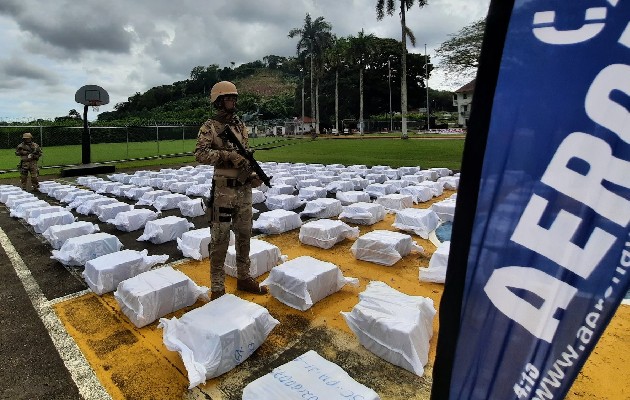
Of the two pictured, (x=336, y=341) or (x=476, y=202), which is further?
(x=336, y=341)

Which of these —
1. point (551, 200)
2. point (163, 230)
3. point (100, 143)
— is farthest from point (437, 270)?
point (100, 143)

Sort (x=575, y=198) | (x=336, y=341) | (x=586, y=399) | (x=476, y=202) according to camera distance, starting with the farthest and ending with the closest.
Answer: (x=336, y=341) < (x=586, y=399) < (x=476, y=202) < (x=575, y=198)

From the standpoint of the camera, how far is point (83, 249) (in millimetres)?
5742

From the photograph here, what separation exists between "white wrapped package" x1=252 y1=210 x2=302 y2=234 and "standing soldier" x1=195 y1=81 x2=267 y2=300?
2847 mm

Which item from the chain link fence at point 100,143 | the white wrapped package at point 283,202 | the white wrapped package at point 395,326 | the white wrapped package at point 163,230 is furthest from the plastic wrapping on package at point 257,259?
the chain link fence at point 100,143

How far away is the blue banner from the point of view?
1265 mm

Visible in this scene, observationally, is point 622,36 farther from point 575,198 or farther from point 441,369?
point 441,369

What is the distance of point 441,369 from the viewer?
1614 millimetres

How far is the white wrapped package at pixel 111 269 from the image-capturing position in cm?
480

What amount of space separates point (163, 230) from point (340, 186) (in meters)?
6.13

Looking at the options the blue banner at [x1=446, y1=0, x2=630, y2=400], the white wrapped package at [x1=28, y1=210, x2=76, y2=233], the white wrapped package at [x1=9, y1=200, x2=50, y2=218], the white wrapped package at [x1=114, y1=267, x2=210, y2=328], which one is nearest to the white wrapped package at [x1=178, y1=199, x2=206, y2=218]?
the white wrapped package at [x1=28, y1=210, x2=76, y2=233]

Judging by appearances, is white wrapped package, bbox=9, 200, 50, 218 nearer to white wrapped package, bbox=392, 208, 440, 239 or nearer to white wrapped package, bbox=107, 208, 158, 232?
white wrapped package, bbox=107, 208, 158, 232

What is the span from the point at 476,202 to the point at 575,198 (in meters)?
0.33

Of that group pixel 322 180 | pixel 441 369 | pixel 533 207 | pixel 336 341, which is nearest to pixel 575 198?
pixel 533 207
